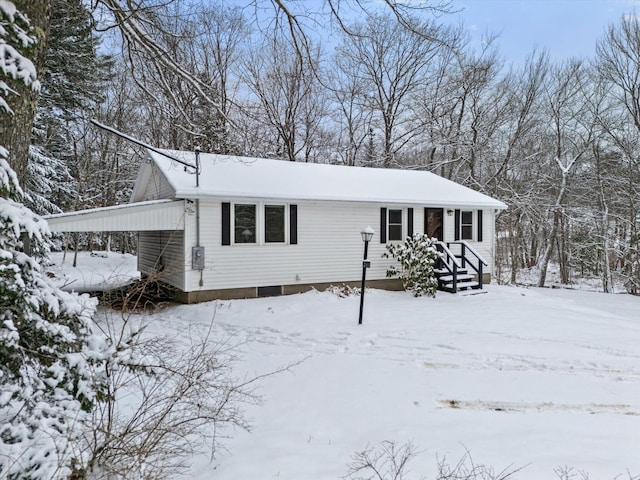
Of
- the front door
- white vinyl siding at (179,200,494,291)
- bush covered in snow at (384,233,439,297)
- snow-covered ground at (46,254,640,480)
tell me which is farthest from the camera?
the front door

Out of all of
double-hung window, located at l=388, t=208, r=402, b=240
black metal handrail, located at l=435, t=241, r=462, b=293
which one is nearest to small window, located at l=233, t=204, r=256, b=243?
double-hung window, located at l=388, t=208, r=402, b=240

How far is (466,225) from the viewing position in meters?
12.6

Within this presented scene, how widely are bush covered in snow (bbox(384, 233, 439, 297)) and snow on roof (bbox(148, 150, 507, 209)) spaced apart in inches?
53.7

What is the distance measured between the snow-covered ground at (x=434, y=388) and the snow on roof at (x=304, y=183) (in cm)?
297

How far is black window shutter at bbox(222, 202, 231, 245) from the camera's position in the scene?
31.1 feet

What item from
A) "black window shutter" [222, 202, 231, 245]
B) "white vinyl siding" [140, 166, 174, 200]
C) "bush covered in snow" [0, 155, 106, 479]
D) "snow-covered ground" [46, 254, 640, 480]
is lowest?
"snow-covered ground" [46, 254, 640, 480]

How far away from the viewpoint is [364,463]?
2.84 metres

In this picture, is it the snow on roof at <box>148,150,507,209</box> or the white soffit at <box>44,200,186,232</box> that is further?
the snow on roof at <box>148,150,507,209</box>

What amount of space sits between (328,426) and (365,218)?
26.1 feet

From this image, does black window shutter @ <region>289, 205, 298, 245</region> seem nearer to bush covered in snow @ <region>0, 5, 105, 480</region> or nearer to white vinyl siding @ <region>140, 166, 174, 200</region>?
white vinyl siding @ <region>140, 166, 174, 200</region>

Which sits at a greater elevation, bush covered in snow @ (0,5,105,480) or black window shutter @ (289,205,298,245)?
black window shutter @ (289,205,298,245)

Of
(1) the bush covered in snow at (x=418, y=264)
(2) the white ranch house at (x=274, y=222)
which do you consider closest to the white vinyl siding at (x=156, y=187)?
(2) the white ranch house at (x=274, y=222)

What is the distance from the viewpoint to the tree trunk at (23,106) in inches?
106

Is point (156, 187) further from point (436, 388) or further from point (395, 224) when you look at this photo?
point (436, 388)
